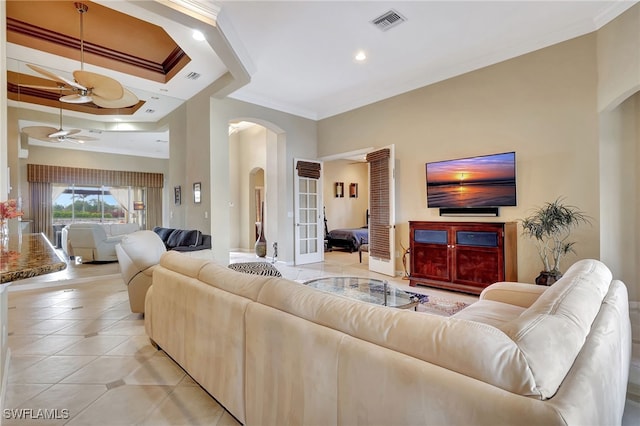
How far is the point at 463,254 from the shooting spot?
13.6ft

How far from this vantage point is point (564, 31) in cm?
364

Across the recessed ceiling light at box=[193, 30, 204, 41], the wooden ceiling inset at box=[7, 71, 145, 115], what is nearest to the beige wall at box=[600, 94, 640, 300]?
the recessed ceiling light at box=[193, 30, 204, 41]

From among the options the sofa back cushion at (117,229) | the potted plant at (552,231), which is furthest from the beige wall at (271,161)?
the sofa back cushion at (117,229)

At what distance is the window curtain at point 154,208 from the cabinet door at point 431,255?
30.6 feet

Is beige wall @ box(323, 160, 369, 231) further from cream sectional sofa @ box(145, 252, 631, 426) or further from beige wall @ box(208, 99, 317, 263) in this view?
cream sectional sofa @ box(145, 252, 631, 426)

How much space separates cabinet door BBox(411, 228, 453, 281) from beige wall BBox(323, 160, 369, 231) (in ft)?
17.4

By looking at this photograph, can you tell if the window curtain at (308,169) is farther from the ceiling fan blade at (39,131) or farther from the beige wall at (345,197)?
the ceiling fan blade at (39,131)

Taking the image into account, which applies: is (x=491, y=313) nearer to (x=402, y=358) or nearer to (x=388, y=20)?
(x=402, y=358)

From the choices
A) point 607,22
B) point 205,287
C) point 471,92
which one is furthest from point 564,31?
point 205,287

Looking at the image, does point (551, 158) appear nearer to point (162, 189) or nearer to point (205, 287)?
point (205, 287)

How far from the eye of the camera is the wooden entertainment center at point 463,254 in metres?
3.85

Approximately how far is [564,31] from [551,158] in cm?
151

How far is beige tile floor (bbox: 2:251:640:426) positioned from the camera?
1765 millimetres
